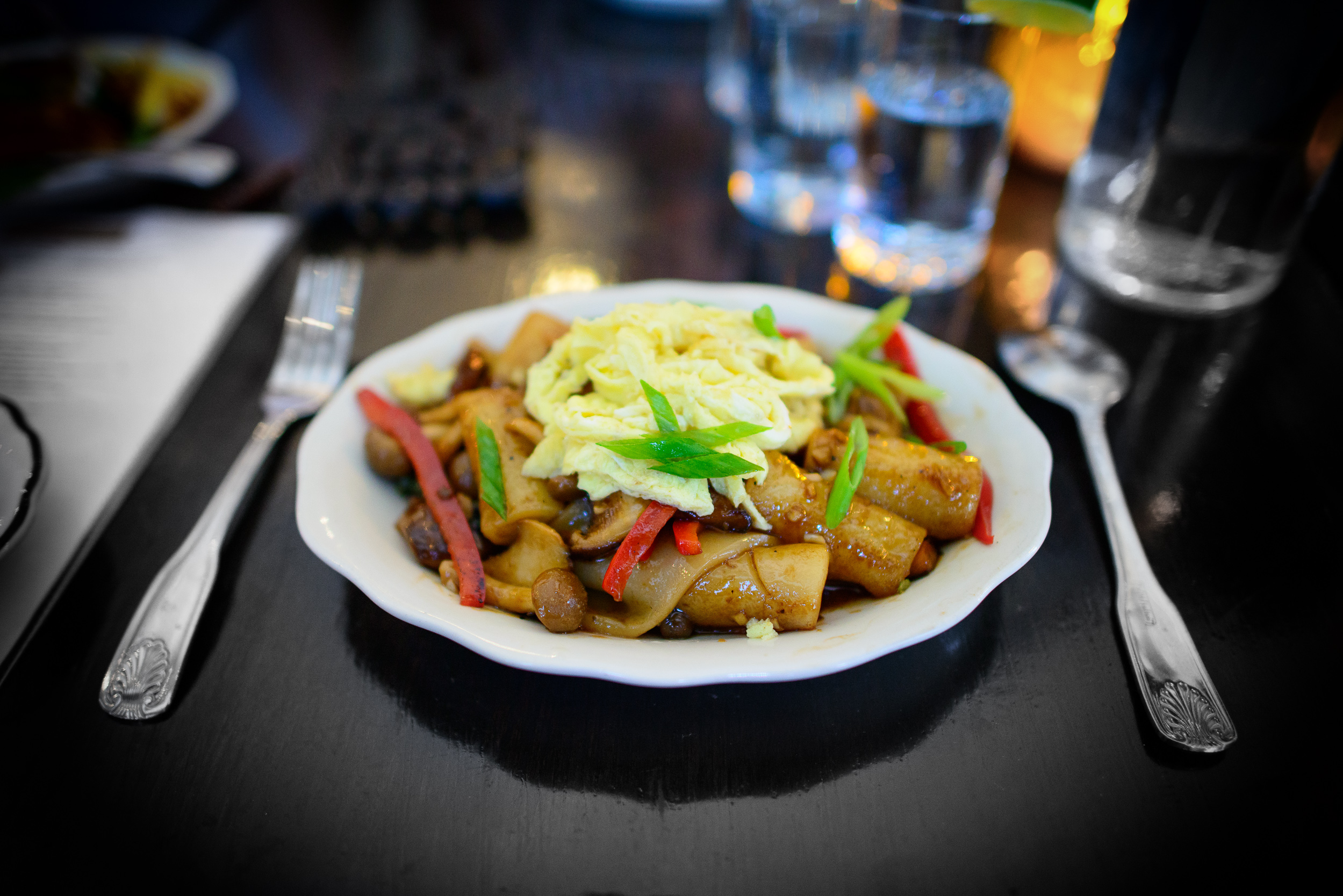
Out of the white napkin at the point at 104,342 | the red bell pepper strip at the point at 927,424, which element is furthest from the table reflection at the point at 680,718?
the white napkin at the point at 104,342

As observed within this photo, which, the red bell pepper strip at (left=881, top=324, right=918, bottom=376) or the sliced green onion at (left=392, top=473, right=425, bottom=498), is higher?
the red bell pepper strip at (left=881, top=324, right=918, bottom=376)

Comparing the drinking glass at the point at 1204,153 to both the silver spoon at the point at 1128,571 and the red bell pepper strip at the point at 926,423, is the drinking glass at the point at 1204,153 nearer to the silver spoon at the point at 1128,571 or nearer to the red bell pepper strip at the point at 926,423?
the silver spoon at the point at 1128,571

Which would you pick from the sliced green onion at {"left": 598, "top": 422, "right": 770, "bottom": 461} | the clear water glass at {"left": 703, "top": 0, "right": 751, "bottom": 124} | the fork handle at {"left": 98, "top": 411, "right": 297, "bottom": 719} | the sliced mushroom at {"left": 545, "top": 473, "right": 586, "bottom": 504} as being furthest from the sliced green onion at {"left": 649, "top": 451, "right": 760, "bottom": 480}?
the clear water glass at {"left": 703, "top": 0, "right": 751, "bottom": 124}

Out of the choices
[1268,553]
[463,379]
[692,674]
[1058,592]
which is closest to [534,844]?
[692,674]

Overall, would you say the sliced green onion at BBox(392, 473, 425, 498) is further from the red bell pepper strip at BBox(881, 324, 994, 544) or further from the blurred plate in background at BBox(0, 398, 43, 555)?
the red bell pepper strip at BBox(881, 324, 994, 544)

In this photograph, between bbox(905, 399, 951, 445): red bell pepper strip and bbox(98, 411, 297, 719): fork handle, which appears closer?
bbox(98, 411, 297, 719): fork handle

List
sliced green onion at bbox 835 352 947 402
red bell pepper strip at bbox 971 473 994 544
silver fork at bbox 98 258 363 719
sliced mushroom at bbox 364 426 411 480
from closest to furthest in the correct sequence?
silver fork at bbox 98 258 363 719, red bell pepper strip at bbox 971 473 994 544, sliced mushroom at bbox 364 426 411 480, sliced green onion at bbox 835 352 947 402
